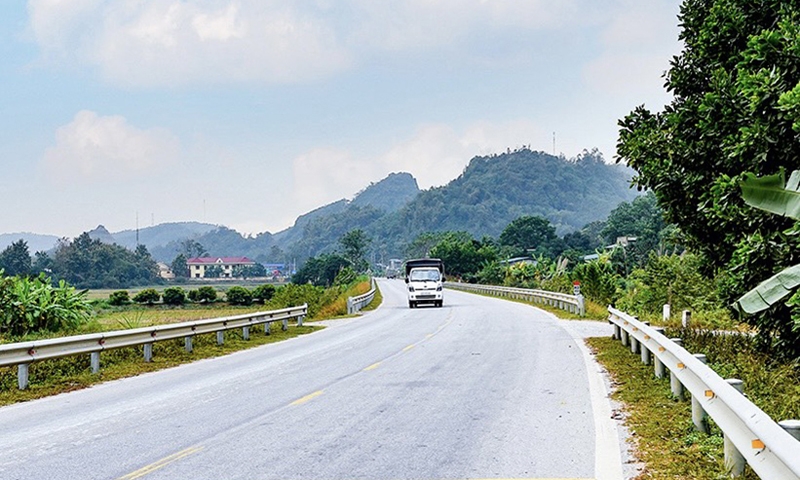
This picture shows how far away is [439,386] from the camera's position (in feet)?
40.3

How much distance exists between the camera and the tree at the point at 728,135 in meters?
A: 11.5

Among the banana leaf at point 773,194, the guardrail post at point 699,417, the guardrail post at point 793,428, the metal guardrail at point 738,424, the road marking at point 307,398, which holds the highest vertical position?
the banana leaf at point 773,194

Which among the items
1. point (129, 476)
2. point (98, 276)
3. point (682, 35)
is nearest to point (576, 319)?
point (682, 35)

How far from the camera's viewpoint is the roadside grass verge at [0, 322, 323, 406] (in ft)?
43.3

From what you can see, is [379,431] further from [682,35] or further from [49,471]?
[682,35]

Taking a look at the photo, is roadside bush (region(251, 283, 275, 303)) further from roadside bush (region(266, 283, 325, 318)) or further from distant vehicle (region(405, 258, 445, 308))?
roadside bush (region(266, 283, 325, 318))

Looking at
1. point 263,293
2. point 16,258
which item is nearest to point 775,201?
point 263,293

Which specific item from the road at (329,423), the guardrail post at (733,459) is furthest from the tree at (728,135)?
the guardrail post at (733,459)

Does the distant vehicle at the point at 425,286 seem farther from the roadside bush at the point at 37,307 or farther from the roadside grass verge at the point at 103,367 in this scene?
the roadside bush at the point at 37,307

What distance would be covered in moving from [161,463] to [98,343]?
8.47m

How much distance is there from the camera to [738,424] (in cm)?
614

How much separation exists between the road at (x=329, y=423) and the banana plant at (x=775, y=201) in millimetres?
2391

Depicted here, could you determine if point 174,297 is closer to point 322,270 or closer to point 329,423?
point 329,423

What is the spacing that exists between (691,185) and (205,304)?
190 feet
